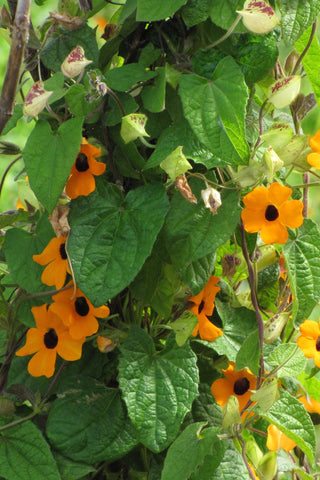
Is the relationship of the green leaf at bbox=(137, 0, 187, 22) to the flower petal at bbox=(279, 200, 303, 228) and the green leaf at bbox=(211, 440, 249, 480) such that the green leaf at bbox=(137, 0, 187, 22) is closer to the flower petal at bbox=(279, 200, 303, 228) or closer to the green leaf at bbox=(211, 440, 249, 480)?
the flower petal at bbox=(279, 200, 303, 228)

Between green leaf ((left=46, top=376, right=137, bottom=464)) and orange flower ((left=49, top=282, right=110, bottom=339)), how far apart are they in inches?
3.7

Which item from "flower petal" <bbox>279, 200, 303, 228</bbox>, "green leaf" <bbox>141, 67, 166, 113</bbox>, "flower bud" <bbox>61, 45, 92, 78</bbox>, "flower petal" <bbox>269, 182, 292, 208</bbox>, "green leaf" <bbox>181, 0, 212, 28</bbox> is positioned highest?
"green leaf" <bbox>181, 0, 212, 28</bbox>

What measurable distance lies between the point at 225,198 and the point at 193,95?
0.13 m

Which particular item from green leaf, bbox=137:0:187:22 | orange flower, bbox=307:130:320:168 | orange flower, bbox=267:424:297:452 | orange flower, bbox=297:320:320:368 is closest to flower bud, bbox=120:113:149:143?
green leaf, bbox=137:0:187:22

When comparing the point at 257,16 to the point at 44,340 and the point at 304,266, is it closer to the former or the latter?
the point at 304,266

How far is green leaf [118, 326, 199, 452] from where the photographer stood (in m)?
0.76

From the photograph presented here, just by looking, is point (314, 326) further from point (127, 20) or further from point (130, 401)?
point (127, 20)

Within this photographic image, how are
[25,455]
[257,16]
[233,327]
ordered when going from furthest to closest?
[233,327]
[25,455]
[257,16]

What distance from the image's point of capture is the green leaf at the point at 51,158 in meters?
0.72

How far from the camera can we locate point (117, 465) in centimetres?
92

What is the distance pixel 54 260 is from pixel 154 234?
5.9 inches

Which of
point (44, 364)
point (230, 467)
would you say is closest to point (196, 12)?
point (44, 364)

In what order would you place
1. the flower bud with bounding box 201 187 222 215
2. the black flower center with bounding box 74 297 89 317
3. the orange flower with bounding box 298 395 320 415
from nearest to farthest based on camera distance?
1. the flower bud with bounding box 201 187 222 215
2. the black flower center with bounding box 74 297 89 317
3. the orange flower with bounding box 298 395 320 415

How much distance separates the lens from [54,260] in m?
0.80
